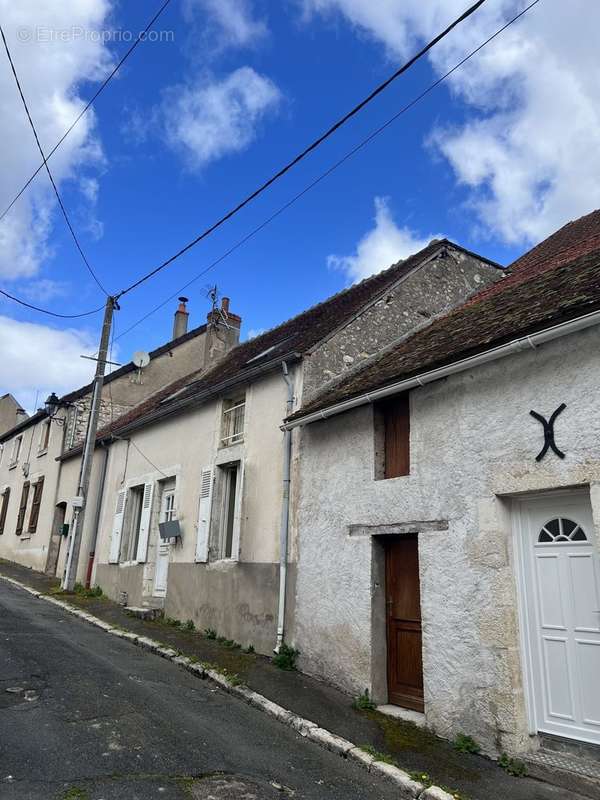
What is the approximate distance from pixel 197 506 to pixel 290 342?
11.4 feet

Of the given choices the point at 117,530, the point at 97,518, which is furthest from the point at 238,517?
the point at 97,518

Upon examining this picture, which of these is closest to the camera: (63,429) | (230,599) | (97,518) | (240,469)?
(230,599)

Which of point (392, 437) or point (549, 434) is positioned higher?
point (392, 437)

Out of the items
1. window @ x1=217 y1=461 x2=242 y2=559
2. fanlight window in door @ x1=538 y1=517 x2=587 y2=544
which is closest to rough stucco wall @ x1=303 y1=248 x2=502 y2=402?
window @ x1=217 y1=461 x2=242 y2=559

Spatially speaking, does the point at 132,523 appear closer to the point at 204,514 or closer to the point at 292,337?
the point at 204,514

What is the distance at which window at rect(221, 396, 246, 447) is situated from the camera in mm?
10469

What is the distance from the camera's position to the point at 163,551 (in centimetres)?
1188

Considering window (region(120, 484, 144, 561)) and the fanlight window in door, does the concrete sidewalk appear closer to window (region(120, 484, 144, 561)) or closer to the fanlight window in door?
the fanlight window in door

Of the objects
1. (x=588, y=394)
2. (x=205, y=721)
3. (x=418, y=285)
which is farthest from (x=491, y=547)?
(x=418, y=285)

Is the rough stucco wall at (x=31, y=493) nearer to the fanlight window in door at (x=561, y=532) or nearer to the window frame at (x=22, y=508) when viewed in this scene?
the window frame at (x=22, y=508)

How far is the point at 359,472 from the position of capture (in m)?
7.49

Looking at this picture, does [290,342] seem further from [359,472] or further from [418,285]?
[359,472]

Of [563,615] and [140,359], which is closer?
[563,615]

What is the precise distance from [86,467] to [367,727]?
953 cm
